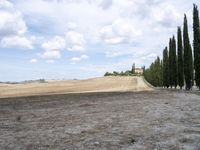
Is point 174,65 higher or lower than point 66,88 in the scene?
higher

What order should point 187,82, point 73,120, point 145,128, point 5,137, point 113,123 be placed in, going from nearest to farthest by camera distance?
point 5,137, point 145,128, point 113,123, point 73,120, point 187,82

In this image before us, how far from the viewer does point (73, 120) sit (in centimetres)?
1598

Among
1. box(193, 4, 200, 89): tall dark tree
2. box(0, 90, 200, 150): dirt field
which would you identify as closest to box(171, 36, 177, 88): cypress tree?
box(193, 4, 200, 89): tall dark tree

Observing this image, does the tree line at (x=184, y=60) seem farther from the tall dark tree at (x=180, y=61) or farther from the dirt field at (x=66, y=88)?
the dirt field at (x=66, y=88)

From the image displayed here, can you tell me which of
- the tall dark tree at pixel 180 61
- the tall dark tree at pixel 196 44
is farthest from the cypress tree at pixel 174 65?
the tall dark tree at pixel 196 44

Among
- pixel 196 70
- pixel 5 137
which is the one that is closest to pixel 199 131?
pixel 5 137

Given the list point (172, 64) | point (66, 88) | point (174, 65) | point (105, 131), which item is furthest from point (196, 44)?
point (105, 131)

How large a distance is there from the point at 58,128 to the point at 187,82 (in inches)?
1811

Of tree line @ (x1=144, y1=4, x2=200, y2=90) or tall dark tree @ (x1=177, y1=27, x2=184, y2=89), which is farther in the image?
tall dark tree @ (x1=177, y1=27, x2=184, y2=89)

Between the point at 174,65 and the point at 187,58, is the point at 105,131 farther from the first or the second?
the point at 174,65

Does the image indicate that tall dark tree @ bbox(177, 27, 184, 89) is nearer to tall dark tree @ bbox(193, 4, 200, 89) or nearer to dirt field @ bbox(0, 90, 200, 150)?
tall dark tree @ bbox(193, 4, 200, 89)

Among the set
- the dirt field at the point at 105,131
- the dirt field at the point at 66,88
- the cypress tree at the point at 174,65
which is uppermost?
the cypress tree at the point at 174,65

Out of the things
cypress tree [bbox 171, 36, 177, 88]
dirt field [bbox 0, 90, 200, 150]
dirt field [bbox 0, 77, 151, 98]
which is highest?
cypress tree [bbox 171, 36, 177, 88]

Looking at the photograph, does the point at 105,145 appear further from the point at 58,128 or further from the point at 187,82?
the point at 187,82
